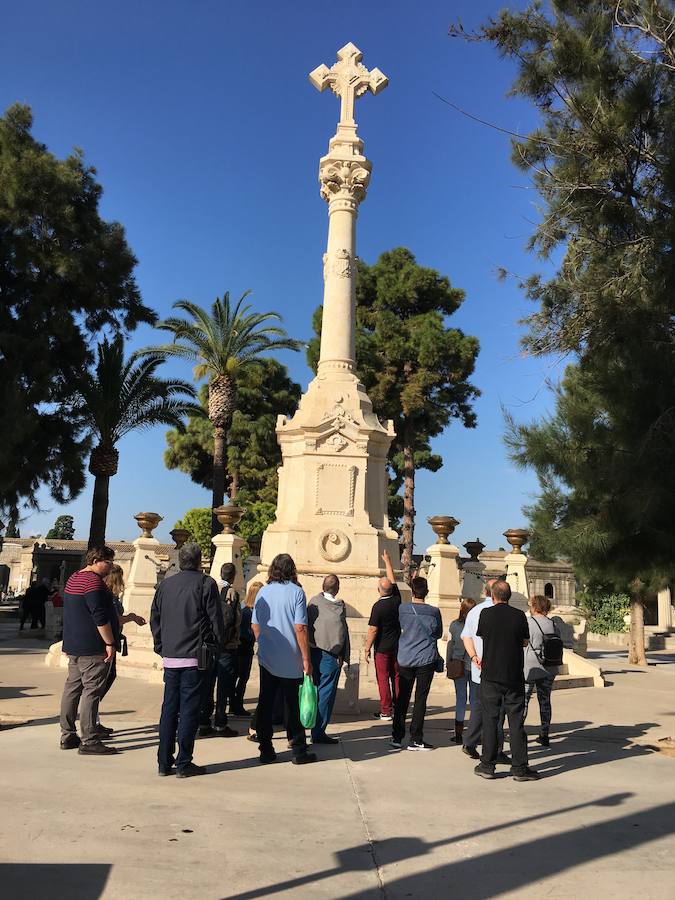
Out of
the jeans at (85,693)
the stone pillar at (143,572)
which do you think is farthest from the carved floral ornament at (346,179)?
the jeans at (85,693)

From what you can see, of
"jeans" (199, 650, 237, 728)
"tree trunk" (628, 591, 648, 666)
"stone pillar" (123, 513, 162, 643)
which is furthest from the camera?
"tree trunk" (628, 591, 648, 666)

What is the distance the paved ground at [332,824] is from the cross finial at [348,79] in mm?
15135

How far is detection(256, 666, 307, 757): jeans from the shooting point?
243 inches

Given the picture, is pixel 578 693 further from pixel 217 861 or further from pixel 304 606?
pixel 217 861

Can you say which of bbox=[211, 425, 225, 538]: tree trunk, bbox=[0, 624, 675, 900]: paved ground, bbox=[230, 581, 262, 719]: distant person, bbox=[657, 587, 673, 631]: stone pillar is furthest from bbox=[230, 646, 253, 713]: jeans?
bbox=[657, 587, 673, 631]: stone pillar

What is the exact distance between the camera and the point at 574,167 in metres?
8.73

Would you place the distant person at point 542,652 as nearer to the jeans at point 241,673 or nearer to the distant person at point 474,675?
the distant person at point 474,675

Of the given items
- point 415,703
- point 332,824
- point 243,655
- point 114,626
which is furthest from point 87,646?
point 415,703

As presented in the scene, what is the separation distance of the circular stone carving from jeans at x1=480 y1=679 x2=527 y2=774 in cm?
882

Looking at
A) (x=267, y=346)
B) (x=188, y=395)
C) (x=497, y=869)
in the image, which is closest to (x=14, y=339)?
(x=188, y=395)

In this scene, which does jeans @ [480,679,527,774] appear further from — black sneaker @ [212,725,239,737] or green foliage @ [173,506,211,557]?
green foliage @ [173,506,211,557]

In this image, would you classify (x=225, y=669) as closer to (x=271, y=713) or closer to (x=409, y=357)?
(x=271, y=713)

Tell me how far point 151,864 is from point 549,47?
9.11m

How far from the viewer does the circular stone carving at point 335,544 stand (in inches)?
588
